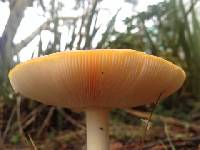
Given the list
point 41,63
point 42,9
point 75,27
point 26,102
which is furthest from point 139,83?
point 42,9

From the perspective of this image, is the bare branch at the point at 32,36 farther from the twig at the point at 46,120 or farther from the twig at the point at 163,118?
the twig at the point at 163,118

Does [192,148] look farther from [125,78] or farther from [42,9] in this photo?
[42,9]

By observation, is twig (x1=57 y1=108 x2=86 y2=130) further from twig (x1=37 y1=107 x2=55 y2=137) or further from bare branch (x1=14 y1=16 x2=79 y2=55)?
bare branch (x1=14 y1=16 x2=79 y2=55)

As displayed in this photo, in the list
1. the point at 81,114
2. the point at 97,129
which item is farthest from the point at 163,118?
the point at 97,129

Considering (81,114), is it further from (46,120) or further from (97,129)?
(97,129)

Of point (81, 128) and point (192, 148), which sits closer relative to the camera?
point (192, 148)

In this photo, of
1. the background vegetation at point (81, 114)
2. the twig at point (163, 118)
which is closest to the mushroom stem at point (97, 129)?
the background vegetation at point (81, 114)

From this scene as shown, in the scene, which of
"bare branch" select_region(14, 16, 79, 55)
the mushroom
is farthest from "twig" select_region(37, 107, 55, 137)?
the mushroom
